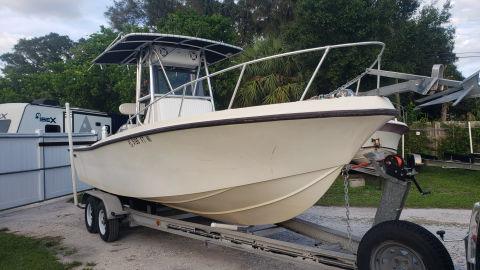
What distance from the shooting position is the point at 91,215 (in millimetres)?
6703

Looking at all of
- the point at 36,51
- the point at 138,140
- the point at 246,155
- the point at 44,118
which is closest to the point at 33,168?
the point at 44,118

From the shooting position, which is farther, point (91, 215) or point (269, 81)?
point (269, 81)

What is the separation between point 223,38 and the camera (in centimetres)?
1647

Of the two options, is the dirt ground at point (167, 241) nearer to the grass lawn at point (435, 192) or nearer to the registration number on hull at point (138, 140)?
the grass lawn at point (435, 192)

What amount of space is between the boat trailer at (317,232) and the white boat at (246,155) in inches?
9.6

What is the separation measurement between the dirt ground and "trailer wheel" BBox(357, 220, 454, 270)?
4.42ft

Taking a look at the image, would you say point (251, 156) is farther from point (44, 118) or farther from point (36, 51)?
point (36, 51)

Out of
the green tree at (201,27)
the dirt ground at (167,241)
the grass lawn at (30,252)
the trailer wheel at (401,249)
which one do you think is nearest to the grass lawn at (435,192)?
the dirt ground at (167,241)

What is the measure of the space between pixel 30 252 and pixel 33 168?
9.48ft

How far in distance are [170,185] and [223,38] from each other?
12.4 metres

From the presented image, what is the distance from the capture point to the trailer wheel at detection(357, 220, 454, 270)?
312 cm

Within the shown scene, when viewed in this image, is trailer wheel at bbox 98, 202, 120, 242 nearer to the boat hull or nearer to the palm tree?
the boat hull

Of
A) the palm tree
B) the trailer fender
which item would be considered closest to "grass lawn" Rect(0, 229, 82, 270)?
the trailer fender

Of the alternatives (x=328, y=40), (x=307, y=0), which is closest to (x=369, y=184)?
(x=328, y=40)
